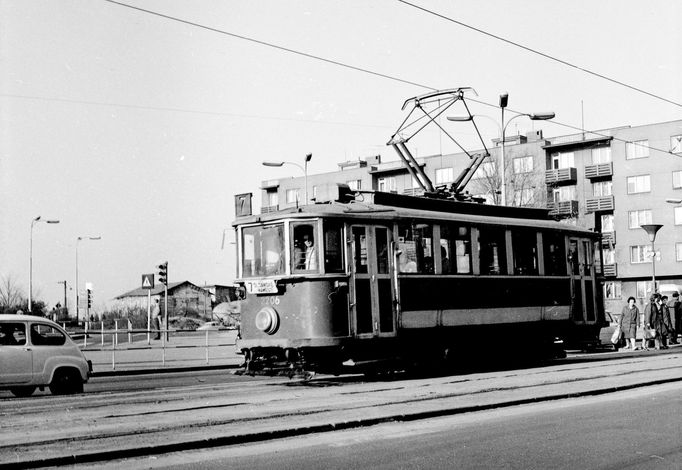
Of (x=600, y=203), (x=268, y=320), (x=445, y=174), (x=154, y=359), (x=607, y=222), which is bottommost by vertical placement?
(x=154, y=359)

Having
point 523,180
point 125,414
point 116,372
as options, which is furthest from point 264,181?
point 125,414

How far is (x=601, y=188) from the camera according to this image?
65.9m

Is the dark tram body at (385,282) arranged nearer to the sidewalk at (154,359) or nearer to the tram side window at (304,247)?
the tram side window at (304,247)

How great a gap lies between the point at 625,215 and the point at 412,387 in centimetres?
5392

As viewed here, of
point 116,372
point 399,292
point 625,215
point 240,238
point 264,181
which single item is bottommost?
point 116,372

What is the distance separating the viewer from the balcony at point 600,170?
212 feet

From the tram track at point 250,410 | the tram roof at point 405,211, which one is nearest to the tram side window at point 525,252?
the tram roof at point 405,211

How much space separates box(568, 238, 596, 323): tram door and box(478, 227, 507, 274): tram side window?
9.12ft

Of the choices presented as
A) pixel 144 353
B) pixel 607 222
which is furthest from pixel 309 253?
pixel 607 222

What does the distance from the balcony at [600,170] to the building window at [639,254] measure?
568 centimetres

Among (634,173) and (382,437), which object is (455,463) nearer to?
(382,437)

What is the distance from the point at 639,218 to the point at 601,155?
223 inches

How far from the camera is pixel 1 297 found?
2810 inches

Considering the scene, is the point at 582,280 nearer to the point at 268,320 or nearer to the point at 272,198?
the point at 268,320
